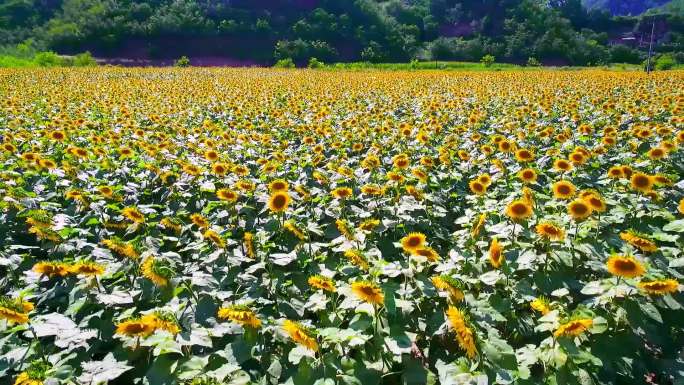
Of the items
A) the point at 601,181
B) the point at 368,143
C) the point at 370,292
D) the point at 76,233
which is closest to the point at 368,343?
the point at 370,292

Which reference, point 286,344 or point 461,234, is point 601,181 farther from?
point 286,344

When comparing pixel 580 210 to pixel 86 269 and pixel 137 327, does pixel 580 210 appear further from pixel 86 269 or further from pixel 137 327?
pixel 86 269

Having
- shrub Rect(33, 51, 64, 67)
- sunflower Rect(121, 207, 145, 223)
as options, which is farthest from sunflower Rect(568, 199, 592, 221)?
shrub Rect(33, 51, 64, 67)

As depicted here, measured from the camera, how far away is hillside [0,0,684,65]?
5850 centimetres

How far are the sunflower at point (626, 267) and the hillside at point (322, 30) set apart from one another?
2268 inches

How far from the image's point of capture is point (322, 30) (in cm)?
6744

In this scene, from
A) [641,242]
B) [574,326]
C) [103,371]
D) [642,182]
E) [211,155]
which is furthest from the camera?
[211,155]

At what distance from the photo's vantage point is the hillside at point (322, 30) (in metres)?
58.5

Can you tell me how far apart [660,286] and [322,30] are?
2730 inches

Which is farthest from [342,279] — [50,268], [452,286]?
[50,268]

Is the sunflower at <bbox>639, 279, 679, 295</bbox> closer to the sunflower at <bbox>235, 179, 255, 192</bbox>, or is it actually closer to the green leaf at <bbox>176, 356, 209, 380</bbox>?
the green leaf at <bbox>176, 356, 209, 380</bbox>

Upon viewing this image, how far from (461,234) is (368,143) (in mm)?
3805

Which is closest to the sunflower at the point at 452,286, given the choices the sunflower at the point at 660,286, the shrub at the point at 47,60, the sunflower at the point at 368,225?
the sunflower at the point at 660,286

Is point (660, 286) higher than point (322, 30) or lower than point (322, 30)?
lower
